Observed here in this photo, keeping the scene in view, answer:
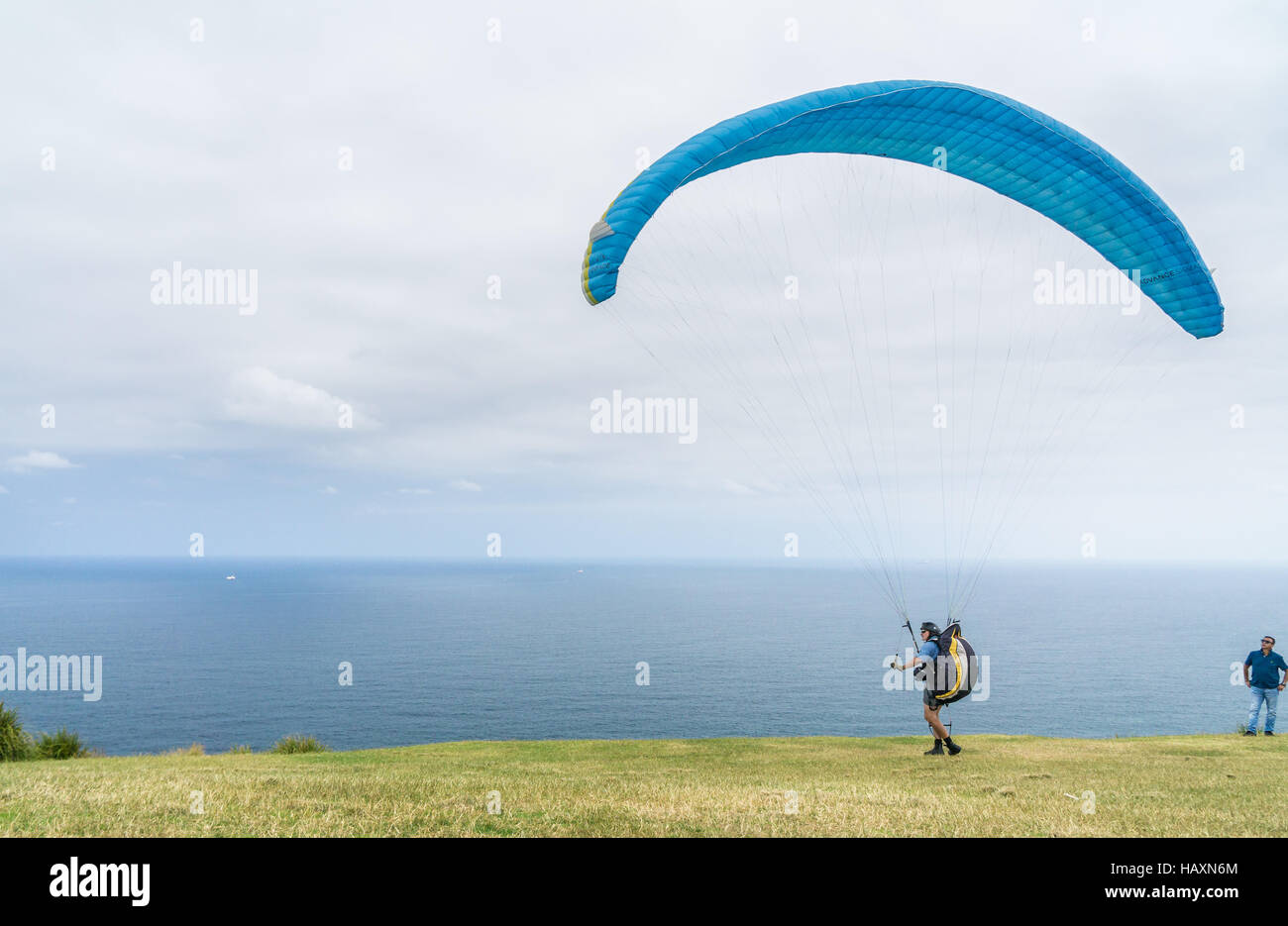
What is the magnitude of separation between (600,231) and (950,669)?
9659mm

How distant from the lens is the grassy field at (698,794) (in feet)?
26.9

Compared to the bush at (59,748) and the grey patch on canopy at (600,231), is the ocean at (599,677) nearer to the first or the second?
the bush at (59,748)

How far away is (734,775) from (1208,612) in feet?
740

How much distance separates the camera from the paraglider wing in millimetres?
12398

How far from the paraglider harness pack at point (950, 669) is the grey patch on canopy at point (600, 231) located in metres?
8.83

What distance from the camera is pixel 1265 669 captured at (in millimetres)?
16953

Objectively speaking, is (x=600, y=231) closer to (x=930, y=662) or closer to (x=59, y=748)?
(x=930, y=662)

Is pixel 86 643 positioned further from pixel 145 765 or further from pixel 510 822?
pixel 510 822

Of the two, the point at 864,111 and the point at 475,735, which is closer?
the point at 864,111

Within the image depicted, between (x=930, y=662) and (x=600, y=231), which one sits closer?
(x=600, y=231)

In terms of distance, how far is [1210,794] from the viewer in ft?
34.2

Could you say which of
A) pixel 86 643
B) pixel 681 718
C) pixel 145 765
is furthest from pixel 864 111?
pixel 86 643
